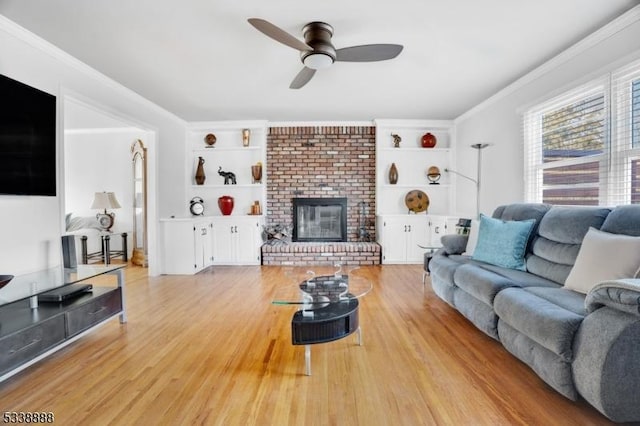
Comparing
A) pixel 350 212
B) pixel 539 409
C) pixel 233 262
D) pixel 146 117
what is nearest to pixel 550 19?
pixel 539 409

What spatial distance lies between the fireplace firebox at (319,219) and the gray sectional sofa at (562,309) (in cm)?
251

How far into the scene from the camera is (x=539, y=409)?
150 centimetres

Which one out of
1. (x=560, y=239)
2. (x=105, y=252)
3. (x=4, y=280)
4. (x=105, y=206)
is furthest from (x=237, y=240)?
(x=560, y=239)

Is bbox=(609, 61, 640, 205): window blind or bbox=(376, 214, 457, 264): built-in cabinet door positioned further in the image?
bbox=(376, 214, 457, 264): built-in cabinet door

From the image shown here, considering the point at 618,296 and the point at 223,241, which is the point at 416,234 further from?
the point at 618,296

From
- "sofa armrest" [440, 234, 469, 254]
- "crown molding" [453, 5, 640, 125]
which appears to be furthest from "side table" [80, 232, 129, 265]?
"crown molding" [453, 5, 640, 125]

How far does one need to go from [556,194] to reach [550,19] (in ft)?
5.35

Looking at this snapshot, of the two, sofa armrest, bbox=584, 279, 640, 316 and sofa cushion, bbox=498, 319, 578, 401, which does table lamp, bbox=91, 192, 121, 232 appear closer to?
sofa cushion, bbox=498, 319, 578, 401

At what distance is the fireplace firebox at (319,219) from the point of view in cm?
530

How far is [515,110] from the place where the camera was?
3.48 metres

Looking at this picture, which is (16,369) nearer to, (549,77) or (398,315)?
(398,315)

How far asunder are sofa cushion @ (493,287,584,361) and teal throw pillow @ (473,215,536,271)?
61cm

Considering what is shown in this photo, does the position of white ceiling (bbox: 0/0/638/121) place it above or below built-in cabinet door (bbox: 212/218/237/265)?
above

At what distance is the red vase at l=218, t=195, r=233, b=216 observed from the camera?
201 inches
